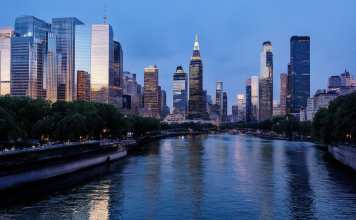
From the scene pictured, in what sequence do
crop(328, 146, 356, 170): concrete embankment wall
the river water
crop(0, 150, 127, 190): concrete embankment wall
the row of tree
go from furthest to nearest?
the row of tree, crop(328, 146, 356, 170): concrete embankment wall, crop(0, 150, 127, 190): concrete embankment wall, the river water

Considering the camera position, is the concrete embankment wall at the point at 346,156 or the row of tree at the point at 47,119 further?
the row of tree at the point at 47,119

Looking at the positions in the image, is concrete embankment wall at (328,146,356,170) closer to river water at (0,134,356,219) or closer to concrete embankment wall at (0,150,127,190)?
river water at (0,134,356,219)

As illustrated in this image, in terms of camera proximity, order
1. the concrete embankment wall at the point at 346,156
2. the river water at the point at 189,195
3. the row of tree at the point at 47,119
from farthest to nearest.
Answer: the row of tree at the point at 47,119 < the concrete embankment wall at the point at 346,156 < the river water at the point at 189,195

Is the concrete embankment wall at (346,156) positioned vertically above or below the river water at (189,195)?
above

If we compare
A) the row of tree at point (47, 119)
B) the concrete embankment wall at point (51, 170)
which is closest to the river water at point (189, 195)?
the concrete embankment wall at point (51, 170)

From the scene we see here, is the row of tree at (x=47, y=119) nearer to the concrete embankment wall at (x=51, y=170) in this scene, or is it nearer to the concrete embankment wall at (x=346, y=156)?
the concrete embankment wall at (x=51, y=170)

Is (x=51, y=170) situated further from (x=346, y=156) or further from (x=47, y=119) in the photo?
(x=346, y=156)

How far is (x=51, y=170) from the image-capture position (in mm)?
57844

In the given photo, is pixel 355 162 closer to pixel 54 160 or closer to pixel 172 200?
pixel 172 200

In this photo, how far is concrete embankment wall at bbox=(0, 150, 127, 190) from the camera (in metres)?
47.3

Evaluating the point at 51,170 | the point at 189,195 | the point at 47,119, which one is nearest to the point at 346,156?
the point at 189,195

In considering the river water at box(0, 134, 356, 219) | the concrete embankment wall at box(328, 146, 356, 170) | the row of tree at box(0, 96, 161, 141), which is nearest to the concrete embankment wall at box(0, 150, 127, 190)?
the river water at box(0, 134, 356, 219)

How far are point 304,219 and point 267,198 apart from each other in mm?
9152

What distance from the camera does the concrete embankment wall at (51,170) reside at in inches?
1864
